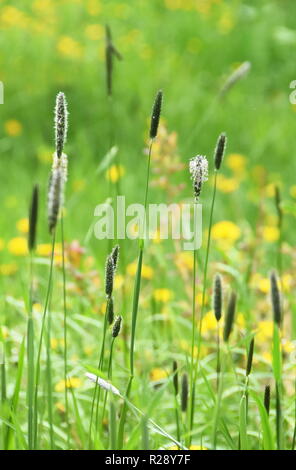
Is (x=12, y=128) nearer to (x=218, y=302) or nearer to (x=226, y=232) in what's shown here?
(x=226, y=232)

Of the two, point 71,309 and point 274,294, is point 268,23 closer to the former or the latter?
point 71,309

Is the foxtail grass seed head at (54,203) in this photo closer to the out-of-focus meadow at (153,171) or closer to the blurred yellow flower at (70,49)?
the out-of-focus meadow at (153,171)

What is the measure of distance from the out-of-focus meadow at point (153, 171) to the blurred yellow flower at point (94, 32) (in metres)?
0.01

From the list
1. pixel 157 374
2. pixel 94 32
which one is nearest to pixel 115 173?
pixel 157 374

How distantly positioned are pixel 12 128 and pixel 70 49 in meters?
1.13

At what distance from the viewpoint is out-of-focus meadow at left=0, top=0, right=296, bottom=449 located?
73.2 inches

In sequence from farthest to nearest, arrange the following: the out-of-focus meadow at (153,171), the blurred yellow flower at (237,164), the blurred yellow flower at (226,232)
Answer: the blurred yellow flower at (237,164) < the blurred yellow flower at (226,232) < the out-of-focus meadow at (153,171)

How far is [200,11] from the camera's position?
228 inches

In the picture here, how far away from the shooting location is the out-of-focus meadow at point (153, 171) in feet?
6.10

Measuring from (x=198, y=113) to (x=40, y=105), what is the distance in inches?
33.7

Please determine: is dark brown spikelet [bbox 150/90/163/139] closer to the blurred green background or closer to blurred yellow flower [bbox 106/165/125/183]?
blurred yellow flower [bbox 106/165/125/183]

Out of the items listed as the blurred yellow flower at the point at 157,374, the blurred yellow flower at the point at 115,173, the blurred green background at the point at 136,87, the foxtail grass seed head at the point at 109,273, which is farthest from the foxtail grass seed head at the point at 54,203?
the blurred green background at the point at 136,87
